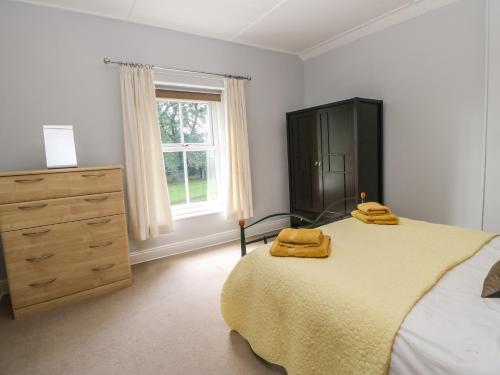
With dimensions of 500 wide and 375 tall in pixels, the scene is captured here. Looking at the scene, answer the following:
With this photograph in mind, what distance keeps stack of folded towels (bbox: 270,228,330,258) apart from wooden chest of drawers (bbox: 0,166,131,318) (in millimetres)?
1623

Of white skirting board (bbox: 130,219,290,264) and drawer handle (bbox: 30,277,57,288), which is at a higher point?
drawer handle (bbox: 30,277,57,288)

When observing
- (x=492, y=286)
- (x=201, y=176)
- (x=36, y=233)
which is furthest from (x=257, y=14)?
(x=492, y=286)

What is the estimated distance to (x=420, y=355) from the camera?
88 centimetres

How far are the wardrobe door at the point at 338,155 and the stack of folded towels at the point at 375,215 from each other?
858 mm

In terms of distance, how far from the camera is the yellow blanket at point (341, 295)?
1026 mm

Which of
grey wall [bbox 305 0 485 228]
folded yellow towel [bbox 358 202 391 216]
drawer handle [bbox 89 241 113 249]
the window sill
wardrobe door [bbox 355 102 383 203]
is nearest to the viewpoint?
folded yellow towel [bbox 358 202 391 216]

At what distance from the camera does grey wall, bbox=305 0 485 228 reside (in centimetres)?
263

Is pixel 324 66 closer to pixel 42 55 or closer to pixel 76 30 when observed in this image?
pixel 76 30

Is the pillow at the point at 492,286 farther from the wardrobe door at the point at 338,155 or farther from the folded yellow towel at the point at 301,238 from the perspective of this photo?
the wardrobe door at the point at 338,155

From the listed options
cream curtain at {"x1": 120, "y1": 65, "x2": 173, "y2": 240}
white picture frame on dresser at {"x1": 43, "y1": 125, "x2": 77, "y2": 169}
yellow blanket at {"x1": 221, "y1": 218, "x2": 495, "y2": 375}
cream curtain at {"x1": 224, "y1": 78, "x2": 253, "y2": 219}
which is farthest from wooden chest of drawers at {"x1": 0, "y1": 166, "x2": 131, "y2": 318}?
cream curtain at {"x1": 224, "y1": 78, "x2": 253, "y2": 219}

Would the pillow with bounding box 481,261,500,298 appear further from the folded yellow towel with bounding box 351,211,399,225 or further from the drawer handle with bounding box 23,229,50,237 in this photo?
the drawer handle with bounding box 23,229,50,237

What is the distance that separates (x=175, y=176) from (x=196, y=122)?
749 millimetres

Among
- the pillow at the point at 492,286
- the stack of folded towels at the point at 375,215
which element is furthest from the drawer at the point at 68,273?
the pillow at the point at 492,286

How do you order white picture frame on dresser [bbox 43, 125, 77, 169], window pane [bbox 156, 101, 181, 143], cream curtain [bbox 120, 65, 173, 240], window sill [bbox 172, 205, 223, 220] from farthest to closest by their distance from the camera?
1. window sill [bbox 172, 205, 223, 220]
2. window pane [bbox 156, 101, 181, 143]
3. cream curtain [bbox 120, 65, 173, 240]
4. white picture frame on dresser [bbox 43, 125, 77, 169]
